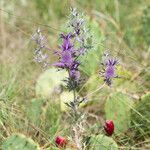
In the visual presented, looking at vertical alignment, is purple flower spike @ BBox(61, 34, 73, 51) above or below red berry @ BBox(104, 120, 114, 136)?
above

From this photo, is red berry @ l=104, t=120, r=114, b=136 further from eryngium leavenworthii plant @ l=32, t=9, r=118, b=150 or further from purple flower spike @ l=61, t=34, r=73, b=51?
purple flower spike @ l=61, t=34, r=73, b=51

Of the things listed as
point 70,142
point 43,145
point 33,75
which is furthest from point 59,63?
point 33,75

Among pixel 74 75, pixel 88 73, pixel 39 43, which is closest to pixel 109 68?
pixel 74 75

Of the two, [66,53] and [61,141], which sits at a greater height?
[66,53]

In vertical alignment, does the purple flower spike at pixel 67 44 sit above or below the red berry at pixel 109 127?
above

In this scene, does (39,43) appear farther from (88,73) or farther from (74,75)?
(88,73)

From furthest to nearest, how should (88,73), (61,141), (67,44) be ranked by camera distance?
(88,73) < (61,141) < (67,44)

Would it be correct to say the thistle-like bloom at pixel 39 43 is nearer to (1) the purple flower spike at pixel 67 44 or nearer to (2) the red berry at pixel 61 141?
(1) the purple flower spike at pixel 67 44

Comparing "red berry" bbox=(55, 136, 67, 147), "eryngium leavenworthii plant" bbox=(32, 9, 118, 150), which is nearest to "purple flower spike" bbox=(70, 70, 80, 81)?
"eryngium leavenworthii plant" bbox=(32, 9, 118, 150)

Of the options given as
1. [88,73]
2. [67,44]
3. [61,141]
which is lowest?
[61,141]

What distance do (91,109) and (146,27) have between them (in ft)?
2.26

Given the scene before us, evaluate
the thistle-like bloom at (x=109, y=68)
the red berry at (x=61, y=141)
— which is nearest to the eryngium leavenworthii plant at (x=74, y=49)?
the thistle-like bloom at (x=109, y=68)

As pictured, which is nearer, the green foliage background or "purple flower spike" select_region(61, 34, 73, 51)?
"purple flower spike" select_region(61, 34, 73, 51)

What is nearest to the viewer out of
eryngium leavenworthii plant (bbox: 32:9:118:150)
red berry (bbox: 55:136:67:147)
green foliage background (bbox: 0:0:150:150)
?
eryngium leavenworthii plant (bbox: 32:9:118:150)
